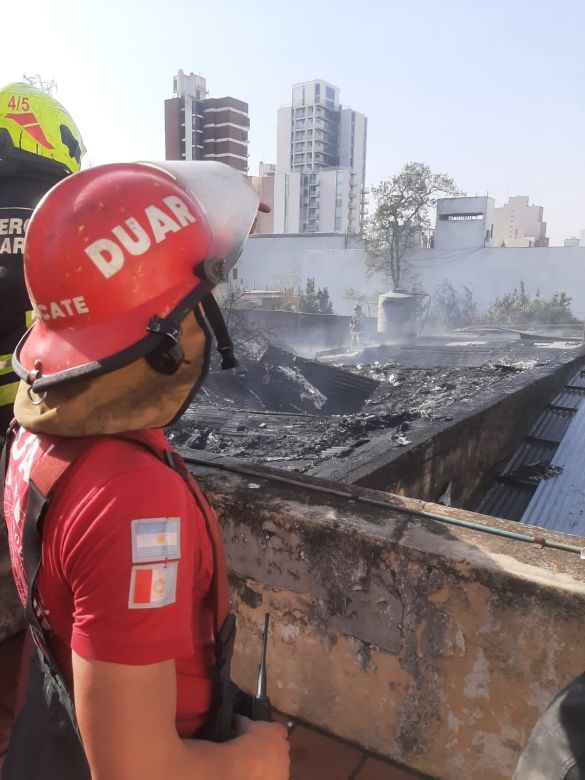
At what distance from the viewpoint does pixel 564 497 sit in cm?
634

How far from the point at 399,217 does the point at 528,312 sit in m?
8.90

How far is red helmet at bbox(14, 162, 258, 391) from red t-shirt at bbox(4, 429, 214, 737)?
0.49 feet

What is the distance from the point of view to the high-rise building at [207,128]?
112ft

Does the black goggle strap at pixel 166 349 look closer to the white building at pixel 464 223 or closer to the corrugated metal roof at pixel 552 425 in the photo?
the corrugated metal roof at pixel 552 425

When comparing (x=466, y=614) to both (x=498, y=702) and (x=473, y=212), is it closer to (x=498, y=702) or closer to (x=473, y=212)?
(x=498, y=702)

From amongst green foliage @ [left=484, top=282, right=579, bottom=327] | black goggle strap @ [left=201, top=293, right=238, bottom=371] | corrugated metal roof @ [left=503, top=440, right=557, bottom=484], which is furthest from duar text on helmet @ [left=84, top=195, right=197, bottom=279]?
green foliage @ [left=484, top=282, right=579, bottom=327]

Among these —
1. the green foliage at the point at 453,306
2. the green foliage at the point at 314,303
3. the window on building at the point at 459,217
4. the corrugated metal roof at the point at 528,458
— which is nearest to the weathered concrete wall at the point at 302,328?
the green foliage at the point at 314,303

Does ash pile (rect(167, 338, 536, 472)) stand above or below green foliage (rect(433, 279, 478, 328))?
below

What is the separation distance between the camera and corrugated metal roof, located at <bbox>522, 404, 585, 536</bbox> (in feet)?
19.3

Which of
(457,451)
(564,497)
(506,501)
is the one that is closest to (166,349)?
(457,451)

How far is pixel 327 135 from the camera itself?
78.0 m

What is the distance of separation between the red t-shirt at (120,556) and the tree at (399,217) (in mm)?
32612

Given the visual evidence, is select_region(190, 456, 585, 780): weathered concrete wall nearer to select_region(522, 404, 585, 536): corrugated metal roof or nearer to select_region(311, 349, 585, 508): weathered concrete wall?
select_region(311, 349, 585, 508): weathered concrete wall

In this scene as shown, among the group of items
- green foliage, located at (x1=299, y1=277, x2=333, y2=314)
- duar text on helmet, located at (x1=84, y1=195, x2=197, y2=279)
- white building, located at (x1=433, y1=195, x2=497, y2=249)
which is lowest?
duar text on helmet, located at (x1=84, y1=195, x2=197, y2=279)
